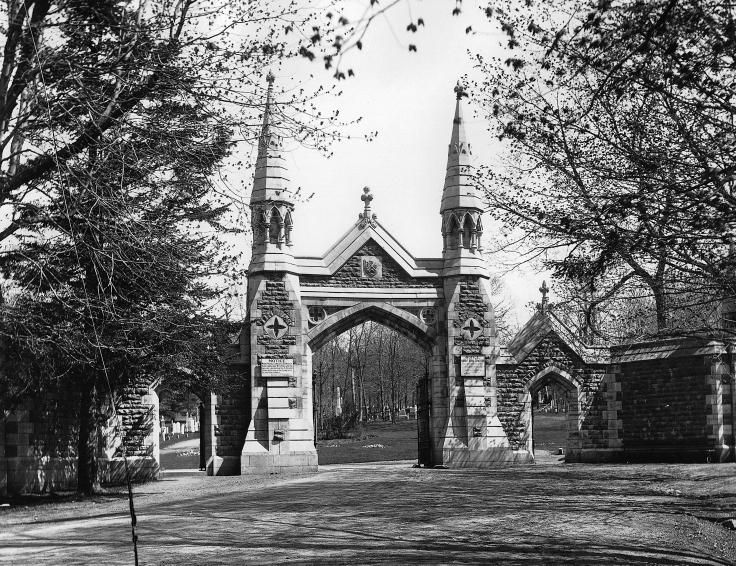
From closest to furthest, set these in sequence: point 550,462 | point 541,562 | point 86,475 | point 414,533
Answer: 1. point 541,562
2. point 414,533
3. point 86,475
4. point 550,462

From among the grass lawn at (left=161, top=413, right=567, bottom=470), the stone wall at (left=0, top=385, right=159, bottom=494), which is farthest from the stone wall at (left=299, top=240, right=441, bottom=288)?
the grass lawn at (left=161, top=413, right=567, bottom=470)

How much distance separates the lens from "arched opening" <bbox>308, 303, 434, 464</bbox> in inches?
967

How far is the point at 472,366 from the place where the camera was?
24.5m

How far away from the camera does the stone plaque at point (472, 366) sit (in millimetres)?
24469

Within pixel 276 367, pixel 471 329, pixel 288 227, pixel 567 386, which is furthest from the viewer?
pixel 567 386

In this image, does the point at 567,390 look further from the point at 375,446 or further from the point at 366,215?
the point at 375,446

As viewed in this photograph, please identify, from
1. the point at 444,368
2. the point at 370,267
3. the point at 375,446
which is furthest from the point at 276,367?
the point at 375,446

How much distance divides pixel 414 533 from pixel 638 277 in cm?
557

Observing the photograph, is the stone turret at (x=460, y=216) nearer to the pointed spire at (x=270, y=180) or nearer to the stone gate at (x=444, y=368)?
the stone gate at (x=444, y=368)

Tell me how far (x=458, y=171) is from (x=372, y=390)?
43.0 m

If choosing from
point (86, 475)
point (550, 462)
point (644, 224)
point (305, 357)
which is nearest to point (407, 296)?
point (305, 357)

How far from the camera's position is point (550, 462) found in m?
25.9

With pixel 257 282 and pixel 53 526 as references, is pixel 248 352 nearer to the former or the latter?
pixel 257 282

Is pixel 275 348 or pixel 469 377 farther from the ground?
pixel 275 348
